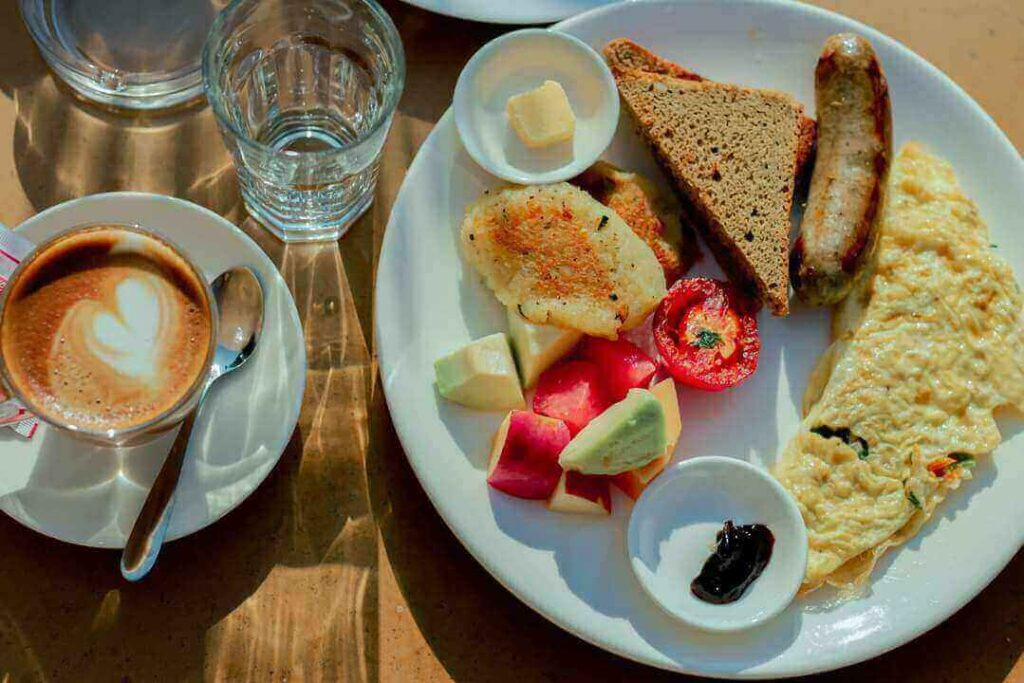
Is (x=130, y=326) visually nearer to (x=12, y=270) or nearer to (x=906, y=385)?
(x=12, y=270)

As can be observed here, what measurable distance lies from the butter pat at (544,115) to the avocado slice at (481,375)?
16.4 inches

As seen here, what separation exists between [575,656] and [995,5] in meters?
1.85

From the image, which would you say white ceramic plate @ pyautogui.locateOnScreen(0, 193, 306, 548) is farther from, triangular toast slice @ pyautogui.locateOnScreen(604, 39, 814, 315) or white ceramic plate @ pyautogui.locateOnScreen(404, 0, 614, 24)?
triangular toast slice @ pyautogui.locateOnScreen(604, 39, 814, 315)

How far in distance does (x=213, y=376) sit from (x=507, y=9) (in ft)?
3.34

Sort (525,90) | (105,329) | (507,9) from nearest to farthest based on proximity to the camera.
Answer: (105,329) < (525,90) < (507,9)

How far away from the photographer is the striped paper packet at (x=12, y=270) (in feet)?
6.93

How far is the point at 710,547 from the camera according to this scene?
2.23m

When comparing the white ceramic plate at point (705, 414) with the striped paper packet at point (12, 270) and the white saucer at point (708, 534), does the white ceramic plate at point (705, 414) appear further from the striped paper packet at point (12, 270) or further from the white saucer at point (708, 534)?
the striped paper packet at point (12, 270)

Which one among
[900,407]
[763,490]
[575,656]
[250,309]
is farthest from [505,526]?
[900,407]

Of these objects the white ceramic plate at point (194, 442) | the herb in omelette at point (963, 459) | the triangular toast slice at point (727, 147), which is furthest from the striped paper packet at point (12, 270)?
the herb in omelette at point (963, 459)

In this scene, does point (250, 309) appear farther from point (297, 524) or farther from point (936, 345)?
point (936, 345)

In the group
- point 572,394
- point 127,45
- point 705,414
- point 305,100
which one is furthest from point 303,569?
point 127,45

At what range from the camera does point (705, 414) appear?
7.80 ft

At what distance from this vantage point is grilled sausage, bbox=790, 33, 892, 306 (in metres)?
2.33
